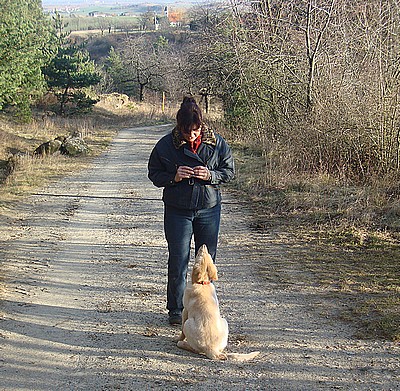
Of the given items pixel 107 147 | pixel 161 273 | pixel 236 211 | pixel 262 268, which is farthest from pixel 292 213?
pixel 107 147

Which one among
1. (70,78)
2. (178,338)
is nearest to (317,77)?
(178,338)

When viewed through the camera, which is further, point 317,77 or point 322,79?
point 317,77

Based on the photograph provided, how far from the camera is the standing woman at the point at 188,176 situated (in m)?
4.91

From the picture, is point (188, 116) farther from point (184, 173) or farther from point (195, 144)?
point (184, 173)

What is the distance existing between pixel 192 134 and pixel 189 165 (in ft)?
0.97

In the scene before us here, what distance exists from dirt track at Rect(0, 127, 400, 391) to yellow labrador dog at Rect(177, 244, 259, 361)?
9cm

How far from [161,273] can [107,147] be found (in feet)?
59.8

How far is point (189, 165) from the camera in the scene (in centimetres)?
502

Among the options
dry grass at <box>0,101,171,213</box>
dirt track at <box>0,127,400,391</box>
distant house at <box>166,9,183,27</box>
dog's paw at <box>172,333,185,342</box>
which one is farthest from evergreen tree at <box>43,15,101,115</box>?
dog's paw at <box>172,333,185,342</box>

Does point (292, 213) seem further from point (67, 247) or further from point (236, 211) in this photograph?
point (67, 247)

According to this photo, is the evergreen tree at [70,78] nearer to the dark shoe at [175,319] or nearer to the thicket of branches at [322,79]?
the thicket of branches at [322,79]

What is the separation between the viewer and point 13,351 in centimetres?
485

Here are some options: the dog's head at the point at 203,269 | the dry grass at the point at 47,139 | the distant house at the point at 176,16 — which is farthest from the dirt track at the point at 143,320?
the distant house at the point at 176,16

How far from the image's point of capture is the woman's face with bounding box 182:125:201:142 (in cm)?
489
